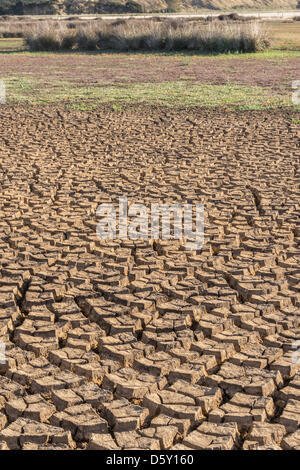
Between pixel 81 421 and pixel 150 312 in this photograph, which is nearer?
pixel 81 421

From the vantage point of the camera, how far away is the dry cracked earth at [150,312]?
3.37m

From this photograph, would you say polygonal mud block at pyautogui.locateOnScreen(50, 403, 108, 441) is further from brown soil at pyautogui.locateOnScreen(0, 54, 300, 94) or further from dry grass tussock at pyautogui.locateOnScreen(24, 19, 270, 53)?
dry grass tussock at pyautogui.locateOnScreen(24, 19, 270, 53)

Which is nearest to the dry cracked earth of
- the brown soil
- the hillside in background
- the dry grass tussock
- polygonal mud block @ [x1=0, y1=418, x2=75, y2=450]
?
polygonal mud block @ [x1=0, y1=418, x2=75, y2=450]

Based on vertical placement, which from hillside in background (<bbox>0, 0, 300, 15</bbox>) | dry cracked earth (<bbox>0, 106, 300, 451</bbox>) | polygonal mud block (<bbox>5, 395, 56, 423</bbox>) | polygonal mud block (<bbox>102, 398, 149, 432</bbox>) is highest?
polygonal mud block (<bbox>5, 395, 56, 423</bbox>)

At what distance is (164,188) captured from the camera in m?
7.48

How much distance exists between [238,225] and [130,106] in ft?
25.4

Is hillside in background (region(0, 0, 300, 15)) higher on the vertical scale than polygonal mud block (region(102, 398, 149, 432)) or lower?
lower

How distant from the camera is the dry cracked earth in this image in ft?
11.1

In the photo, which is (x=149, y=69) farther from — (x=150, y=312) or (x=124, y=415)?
(x=124, y=415)

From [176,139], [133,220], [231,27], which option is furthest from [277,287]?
[231,27]

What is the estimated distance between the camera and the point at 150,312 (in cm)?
454

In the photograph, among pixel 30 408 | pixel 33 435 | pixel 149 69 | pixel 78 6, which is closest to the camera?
pixel 33 435

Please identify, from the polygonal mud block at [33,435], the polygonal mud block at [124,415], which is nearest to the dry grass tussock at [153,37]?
the polygonal mud block at [124,415]

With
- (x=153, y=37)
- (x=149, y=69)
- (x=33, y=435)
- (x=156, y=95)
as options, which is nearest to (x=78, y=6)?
(x=153, y=37)
